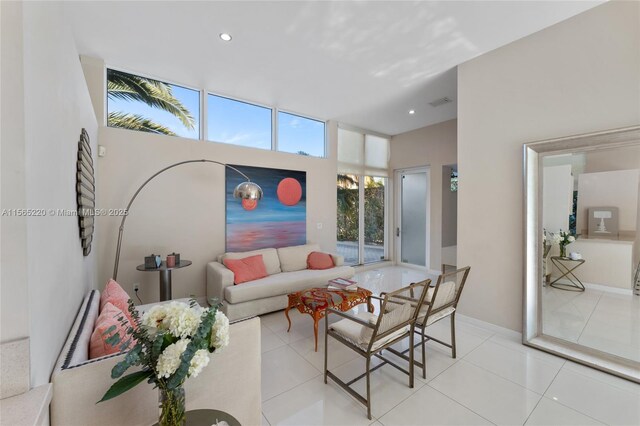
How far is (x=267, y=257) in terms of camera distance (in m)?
4.27

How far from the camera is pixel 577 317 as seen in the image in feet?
8.84

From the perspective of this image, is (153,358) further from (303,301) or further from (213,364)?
(303,301)

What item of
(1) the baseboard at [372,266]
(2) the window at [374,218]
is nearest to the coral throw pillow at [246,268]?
(1) the baseboard at [372,266]

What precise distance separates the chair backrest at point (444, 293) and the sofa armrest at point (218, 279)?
2433mm

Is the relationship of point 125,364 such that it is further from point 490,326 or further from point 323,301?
point 490,326

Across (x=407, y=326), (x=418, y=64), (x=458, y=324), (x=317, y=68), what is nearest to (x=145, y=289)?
(x=407, y=326)

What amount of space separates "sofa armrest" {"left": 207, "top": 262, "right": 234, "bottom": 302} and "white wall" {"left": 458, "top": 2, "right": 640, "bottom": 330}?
121 inches

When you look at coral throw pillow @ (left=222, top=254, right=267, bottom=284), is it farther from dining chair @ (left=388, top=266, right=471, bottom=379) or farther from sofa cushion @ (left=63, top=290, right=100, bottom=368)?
dining chair @ (left=388, top=266, right=471, bottom=379)

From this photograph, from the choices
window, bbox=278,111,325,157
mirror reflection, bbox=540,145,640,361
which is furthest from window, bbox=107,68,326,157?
mirror reflection, bbox=540,145,640,361

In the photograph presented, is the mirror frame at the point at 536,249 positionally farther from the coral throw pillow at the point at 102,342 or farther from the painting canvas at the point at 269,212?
the coral throw pillow at the point at 102,342

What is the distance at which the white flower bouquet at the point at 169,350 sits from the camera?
958 millimetres

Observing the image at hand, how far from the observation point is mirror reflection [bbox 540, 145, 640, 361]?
7.77 feet

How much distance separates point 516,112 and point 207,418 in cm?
377

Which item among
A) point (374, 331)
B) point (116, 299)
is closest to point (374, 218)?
point (374, 331)
